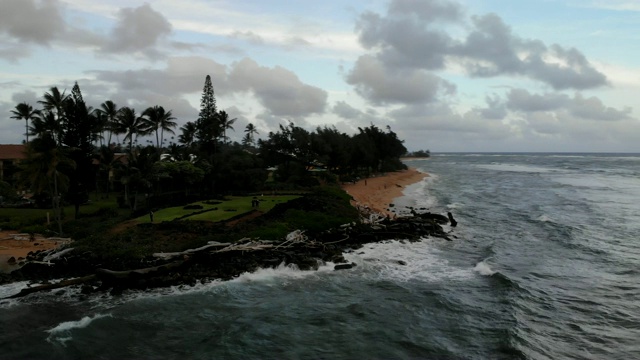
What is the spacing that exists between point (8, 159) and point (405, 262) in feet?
185

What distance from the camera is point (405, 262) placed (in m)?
26.5

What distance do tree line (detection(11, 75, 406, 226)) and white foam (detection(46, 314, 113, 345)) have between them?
Result: 17.7 metres

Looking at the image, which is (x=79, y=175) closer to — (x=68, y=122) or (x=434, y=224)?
(x=68, y=122)

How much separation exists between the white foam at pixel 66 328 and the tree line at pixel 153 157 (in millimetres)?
17684

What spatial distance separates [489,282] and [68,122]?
42215mm

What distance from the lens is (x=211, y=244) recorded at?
83.7ft

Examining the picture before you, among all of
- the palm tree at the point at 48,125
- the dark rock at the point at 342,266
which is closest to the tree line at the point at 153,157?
the palm tree at the point at 48,125

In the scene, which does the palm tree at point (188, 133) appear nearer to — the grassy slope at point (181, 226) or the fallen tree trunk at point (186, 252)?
the grassy slope at point (181, 226)

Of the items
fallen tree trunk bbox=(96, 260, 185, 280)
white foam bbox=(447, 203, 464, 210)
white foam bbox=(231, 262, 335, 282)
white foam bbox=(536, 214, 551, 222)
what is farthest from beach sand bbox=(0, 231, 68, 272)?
white foam bbox=(536, 214, 551, 222)

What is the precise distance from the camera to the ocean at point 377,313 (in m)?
15.5

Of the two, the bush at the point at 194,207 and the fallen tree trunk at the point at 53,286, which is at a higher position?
the bush at the point at 194,207

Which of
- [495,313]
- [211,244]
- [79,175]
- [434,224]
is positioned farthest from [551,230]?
[79,175]

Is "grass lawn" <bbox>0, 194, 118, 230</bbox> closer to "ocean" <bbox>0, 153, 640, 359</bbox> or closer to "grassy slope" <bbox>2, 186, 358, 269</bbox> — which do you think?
"grassy slope" <bbox>2, 186, 358, 269</bbox>

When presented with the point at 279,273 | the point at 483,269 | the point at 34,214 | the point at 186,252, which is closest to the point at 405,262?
the point at 483,269
